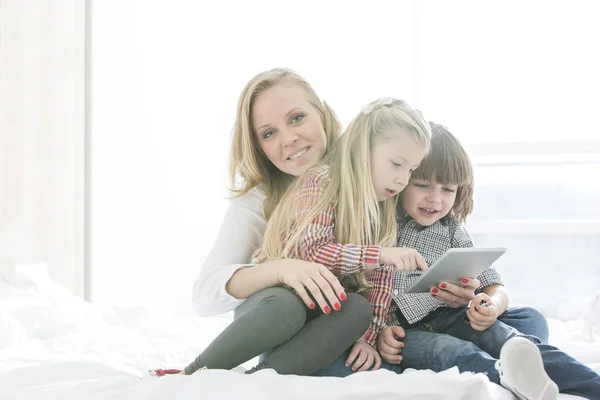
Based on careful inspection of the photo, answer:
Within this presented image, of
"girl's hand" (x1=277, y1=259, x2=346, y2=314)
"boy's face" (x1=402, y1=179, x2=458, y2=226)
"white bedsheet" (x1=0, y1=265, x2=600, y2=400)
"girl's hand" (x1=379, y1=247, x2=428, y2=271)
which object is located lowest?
"white bedsheet" (x1=0, y1=265, x2=600, y2=400)

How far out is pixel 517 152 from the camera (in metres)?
3.29

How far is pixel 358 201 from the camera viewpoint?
4.40ft

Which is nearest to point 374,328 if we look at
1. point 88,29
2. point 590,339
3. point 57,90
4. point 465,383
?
point 465,383

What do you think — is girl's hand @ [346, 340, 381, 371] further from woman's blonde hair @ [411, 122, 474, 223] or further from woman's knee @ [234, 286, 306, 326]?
woman's blonde hair @ [411, 122, 474, 223]

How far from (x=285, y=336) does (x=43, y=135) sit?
6.62ft

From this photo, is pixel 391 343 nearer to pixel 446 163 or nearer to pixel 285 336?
pixel 285 336

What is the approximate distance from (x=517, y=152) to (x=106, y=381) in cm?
268

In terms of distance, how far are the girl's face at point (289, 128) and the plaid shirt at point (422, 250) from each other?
0.27m

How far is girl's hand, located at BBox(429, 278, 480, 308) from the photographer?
137 centimetres

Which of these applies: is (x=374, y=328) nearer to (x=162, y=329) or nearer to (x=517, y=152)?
(x=162, y=329)

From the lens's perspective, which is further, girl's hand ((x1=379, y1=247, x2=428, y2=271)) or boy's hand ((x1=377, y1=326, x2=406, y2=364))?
boy's hand ((x1=377, y1=326, x2=406, y2=364))

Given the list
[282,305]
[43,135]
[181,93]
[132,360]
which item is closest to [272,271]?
[282,305]

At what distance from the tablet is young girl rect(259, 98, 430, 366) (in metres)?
0.09

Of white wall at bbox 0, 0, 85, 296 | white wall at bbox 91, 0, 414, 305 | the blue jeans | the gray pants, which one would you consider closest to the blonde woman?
the gray pants
